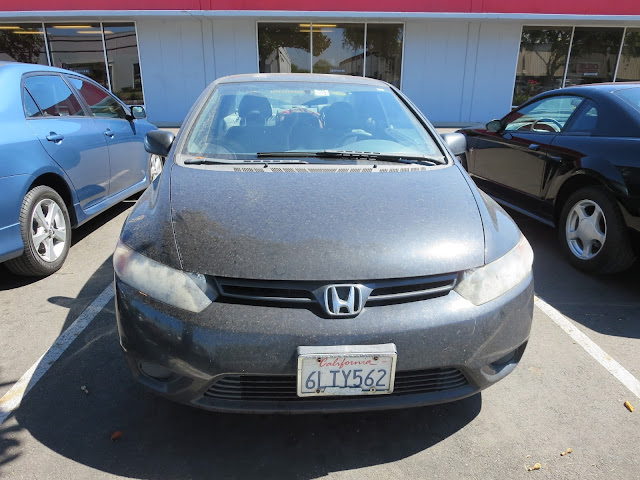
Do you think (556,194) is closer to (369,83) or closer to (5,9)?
(369,83)

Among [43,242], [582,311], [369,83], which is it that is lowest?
[582,311]

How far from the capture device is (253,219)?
2.05 meters

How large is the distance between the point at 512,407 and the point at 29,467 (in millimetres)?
2213

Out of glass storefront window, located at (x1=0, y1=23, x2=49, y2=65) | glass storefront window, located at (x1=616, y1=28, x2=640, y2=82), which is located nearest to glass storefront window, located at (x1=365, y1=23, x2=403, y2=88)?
glass storefront window, located at (x1=616, y1=28, x2=640, y2=82)

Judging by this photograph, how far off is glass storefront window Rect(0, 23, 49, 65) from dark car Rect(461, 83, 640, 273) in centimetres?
1255

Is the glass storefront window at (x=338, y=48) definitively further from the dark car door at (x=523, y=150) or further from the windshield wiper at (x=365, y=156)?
the windshield wiper at (x=365, y=156)

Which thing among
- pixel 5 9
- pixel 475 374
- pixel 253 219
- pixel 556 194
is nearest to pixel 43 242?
pixel 253 219

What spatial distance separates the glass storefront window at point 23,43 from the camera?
1238cm

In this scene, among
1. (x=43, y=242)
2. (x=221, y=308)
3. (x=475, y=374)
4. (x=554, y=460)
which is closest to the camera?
(x=221, y=308)

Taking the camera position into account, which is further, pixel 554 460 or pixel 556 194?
pixel 556 194

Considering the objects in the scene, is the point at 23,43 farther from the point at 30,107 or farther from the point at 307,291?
the point at 307,291

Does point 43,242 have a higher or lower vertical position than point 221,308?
lower

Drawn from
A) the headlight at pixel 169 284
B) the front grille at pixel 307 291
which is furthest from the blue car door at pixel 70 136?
the front grille at pixel 307 291

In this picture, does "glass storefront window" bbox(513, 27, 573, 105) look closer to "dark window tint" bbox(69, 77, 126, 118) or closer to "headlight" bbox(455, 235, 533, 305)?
A: "dark window tint" bbox(69, 77, 126, 118)
